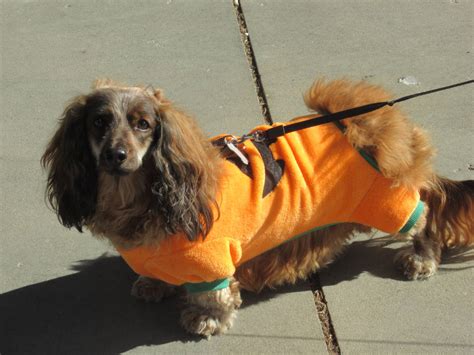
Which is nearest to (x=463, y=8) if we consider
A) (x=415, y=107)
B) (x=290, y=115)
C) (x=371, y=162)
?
(x=415, y=107)

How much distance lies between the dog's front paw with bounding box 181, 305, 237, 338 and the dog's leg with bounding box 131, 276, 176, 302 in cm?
22

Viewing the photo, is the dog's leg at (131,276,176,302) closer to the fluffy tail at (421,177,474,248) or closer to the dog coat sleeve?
the dog coat sleeve

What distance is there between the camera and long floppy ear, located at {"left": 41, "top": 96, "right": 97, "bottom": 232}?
299 cm

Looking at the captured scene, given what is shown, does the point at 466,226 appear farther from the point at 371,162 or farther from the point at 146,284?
the point at 146,284

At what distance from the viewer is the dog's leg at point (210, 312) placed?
3.37m

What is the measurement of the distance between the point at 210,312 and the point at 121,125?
1154mm

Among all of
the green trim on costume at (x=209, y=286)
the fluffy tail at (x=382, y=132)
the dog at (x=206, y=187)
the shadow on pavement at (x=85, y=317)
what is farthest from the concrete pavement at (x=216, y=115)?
the fluffy tail at (x=382, y=132)

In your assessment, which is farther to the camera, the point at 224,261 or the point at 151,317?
the point at 151,317

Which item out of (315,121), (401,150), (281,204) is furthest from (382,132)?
(281,204)

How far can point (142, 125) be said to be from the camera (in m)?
2.95

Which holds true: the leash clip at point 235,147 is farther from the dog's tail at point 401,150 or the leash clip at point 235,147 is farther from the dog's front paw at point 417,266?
the dog's front paw at point 417,266

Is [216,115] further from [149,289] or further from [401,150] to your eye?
[401,150]

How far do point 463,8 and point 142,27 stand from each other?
2.77 m

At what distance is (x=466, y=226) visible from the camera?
144 inches
